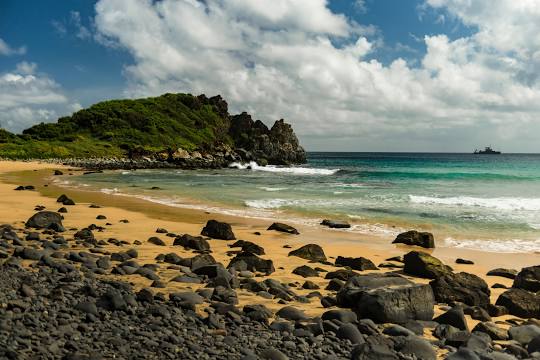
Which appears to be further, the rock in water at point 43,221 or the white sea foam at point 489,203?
the white sea foam at point 489,203

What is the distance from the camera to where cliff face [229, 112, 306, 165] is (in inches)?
5000

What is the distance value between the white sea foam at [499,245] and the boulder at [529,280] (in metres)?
5.32

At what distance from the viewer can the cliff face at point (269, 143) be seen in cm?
12700

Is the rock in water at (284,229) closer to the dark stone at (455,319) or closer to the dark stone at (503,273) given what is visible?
the dark stone at (503,273)

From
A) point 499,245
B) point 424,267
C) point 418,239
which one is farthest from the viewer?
point 499,245

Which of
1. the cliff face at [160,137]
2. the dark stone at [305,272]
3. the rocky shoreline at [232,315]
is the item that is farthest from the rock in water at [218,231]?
the cliff face at [160,137]

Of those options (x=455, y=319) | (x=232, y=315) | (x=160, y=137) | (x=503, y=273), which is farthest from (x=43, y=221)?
(x=160, y=137)

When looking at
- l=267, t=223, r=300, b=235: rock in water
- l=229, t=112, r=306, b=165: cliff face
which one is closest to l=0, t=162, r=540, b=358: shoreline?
l=267, t=223, r=300, b=235: rock in water

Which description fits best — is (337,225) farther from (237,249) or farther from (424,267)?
(424,267)

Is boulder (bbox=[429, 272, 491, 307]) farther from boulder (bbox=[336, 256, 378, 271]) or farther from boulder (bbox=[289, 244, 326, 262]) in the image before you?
boulder (bbox=[289, 244, 326, 262])

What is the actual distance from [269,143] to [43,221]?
119m

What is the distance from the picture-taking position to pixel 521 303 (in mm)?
8383

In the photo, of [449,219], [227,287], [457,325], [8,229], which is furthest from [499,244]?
[8,229]

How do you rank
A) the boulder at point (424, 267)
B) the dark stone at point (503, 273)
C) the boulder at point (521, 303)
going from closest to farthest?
the boulder at point (521, 303) < the boulder at point (424, 267) < the dark stone at point (503, 273)
